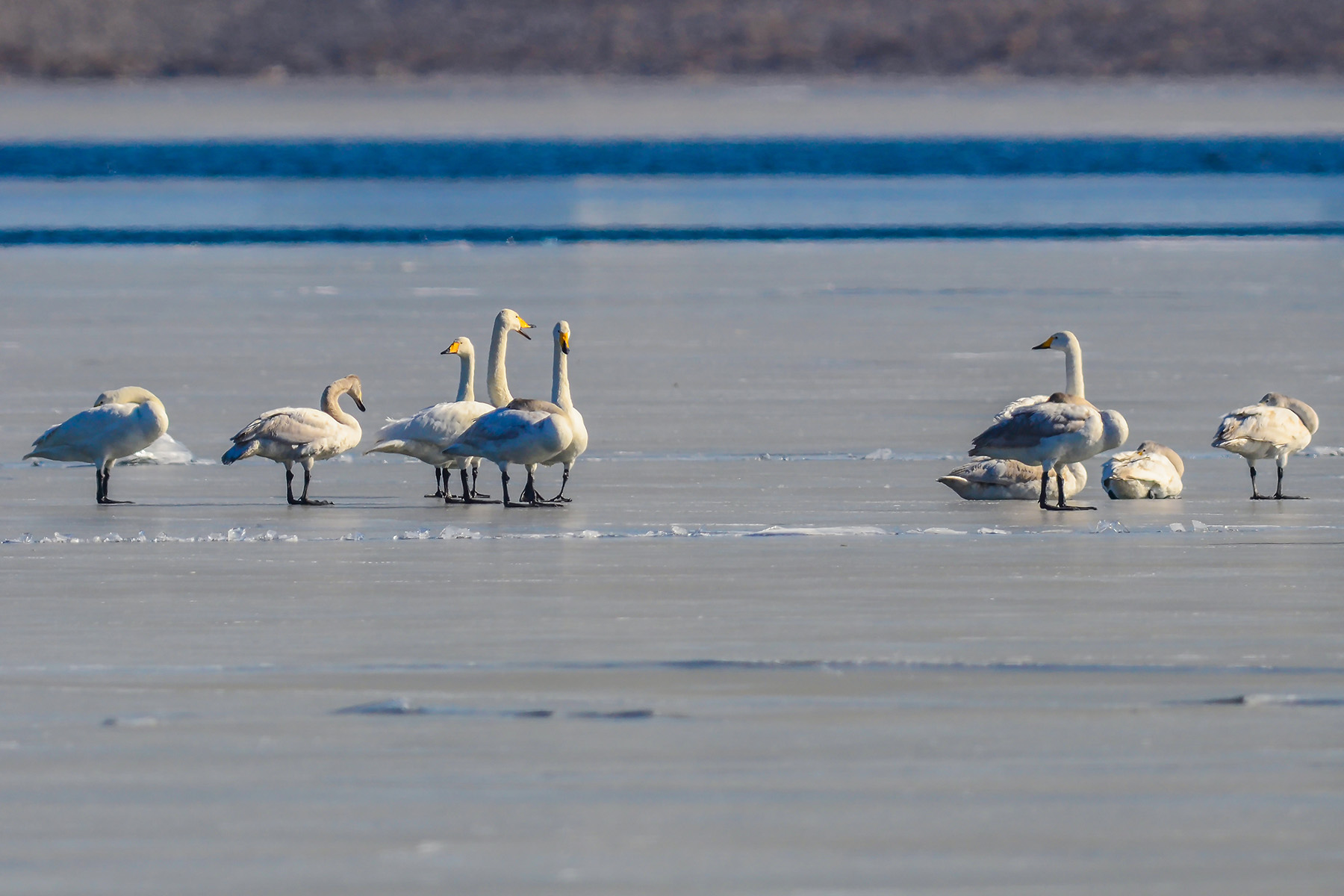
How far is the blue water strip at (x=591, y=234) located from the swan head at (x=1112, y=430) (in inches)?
761

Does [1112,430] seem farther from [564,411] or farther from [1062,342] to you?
[564,411]

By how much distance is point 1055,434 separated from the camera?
8906 millimetres

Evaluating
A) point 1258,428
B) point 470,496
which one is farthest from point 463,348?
point 1258,428

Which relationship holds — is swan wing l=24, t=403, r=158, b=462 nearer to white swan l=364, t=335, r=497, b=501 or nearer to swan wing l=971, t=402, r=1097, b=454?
white swan l=364, t=335, r=497, b=501

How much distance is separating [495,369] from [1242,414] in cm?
310

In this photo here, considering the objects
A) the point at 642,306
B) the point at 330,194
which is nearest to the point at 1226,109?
the point at 330,194

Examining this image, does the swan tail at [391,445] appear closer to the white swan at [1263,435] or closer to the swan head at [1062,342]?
the swan head at [1062,342]

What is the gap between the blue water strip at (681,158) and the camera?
173 feet

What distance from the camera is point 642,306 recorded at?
19469mm

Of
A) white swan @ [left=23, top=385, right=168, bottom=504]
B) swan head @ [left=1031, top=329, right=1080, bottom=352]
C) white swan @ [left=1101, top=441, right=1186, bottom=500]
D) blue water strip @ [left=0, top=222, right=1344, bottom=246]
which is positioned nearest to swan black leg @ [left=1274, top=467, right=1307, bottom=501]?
white swan @ [left=1101, top=441, right=1186, bottom=500]

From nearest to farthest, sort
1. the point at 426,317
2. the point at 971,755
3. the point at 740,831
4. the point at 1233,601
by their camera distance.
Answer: the point at 740,831
the point at 971,755
the point at 1233,601
the point at 426,317

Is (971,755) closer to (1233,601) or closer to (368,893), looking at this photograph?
(368,893)

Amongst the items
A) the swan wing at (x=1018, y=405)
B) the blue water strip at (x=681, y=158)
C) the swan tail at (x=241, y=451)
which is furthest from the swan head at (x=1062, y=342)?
the blue water strip at (x=681, y=158)

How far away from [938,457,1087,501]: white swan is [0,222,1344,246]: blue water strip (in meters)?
18.8
